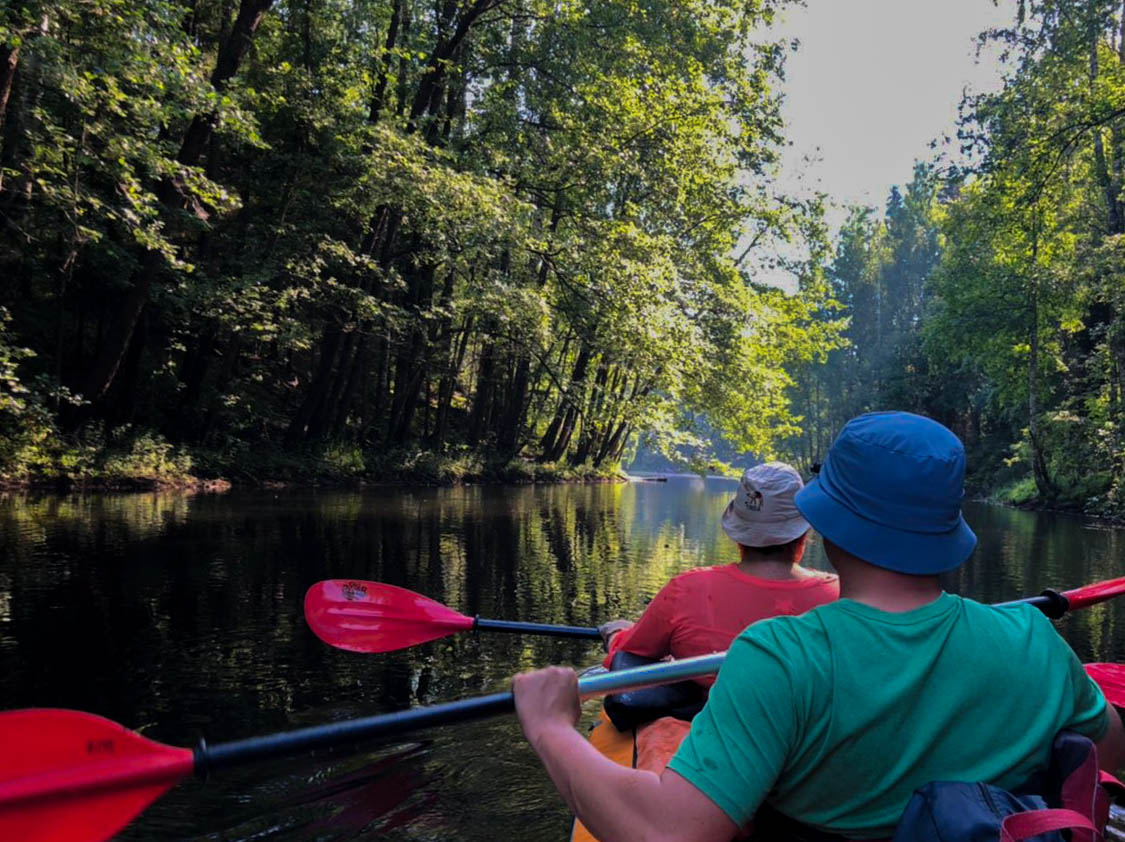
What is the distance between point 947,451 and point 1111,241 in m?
17.3

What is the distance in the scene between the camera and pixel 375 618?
14.6ft

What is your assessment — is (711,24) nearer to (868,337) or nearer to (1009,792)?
(1009,792)

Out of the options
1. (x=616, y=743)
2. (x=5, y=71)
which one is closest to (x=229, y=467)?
(x=5, y=71)

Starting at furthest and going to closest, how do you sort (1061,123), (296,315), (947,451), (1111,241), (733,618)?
(296,315) < (1111,241) < (1061,123) < (733,618) < (947,451)

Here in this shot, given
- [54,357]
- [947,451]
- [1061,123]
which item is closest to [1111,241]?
[1061,123]

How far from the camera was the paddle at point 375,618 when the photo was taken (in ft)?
14.4

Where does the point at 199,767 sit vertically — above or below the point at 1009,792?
below

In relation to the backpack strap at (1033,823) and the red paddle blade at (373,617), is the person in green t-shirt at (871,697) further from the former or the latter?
the red paddle blade at (373,617)

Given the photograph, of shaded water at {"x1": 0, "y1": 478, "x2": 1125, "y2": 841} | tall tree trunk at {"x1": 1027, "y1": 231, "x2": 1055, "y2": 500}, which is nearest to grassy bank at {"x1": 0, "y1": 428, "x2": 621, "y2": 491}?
shaded water at {"x1": 0, "y1": 478, "x2": 1125, "y2": 841}

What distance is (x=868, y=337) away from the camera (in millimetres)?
65125

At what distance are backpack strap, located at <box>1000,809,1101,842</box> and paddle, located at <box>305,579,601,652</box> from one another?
130 inches

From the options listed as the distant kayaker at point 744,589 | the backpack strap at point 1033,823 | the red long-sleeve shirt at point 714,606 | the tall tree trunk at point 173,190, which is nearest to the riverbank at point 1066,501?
the distant kayaker at point 744,589

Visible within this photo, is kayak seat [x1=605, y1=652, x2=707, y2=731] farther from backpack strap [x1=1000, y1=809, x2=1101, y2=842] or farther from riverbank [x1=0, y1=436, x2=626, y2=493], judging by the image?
riverbank [x1=0, y1=436, x2=626, y2=493]

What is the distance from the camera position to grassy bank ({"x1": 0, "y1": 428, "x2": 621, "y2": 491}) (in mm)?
12719
